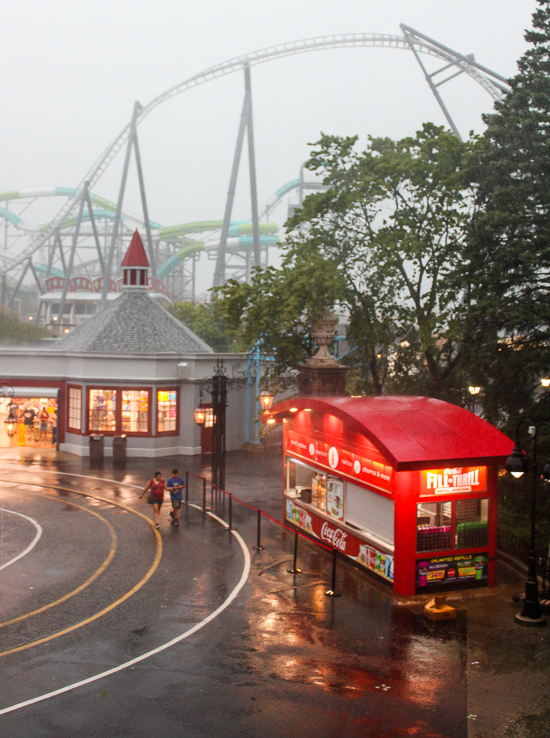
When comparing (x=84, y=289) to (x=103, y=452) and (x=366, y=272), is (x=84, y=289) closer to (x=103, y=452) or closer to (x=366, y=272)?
(x=103, y=452)

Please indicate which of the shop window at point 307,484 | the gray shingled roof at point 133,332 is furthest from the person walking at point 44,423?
the shop window at point 307,484

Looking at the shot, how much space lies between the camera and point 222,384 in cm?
2489

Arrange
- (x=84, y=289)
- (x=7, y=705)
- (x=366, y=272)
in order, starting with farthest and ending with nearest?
(x=84, y=289) → (x=366, y=272) → (x=7, y=705)

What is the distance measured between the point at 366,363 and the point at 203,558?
41.9ft

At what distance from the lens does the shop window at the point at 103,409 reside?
112ft

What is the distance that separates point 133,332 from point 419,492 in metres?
25.0

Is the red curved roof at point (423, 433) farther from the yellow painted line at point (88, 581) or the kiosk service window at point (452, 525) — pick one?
the yellow painted line at point (88, 581)

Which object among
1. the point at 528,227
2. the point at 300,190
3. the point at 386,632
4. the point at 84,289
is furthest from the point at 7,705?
the point at 84,289

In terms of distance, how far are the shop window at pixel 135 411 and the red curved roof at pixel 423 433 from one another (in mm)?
18377

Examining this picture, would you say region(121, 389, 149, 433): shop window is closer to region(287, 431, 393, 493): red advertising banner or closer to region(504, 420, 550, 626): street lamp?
region(287, 431, 393, 493): red advertising banner

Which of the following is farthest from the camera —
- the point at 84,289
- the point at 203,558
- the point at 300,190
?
the point at 84,289

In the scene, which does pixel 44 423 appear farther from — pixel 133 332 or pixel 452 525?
pixel 452 525

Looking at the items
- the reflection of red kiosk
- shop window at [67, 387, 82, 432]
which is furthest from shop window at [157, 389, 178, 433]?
the reflection of red kiosk

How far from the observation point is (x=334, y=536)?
17922mm
